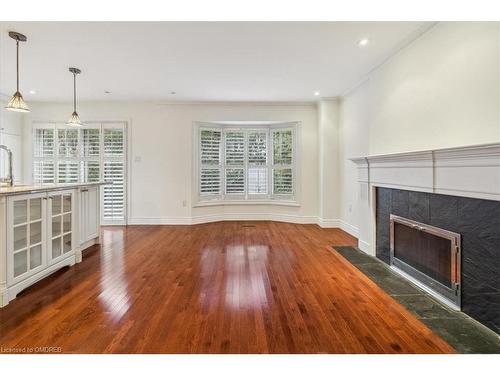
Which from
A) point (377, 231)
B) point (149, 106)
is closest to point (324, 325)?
point (377, 231)

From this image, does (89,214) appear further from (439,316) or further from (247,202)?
(439,316)

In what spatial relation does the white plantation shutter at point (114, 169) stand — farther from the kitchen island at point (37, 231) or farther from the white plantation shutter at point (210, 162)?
the kitchen island at point (37, 231)

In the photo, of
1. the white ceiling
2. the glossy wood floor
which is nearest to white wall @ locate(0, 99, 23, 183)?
the white ceiling

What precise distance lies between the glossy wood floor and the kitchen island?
165 mm

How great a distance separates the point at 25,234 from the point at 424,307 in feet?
12.2

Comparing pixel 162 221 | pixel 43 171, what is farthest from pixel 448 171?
pixel 43 171

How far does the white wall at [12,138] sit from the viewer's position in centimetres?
530

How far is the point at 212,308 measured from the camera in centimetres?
222

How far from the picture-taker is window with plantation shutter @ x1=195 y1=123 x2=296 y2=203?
6199 millimetres

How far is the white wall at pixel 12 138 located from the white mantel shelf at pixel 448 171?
6.83m

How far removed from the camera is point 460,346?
1703mm

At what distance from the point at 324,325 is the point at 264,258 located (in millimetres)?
1607

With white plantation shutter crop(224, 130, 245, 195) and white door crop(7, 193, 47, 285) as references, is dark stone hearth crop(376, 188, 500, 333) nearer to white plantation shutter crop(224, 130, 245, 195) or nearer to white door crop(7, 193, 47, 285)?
white door crop(7, 193, 47, 285)
